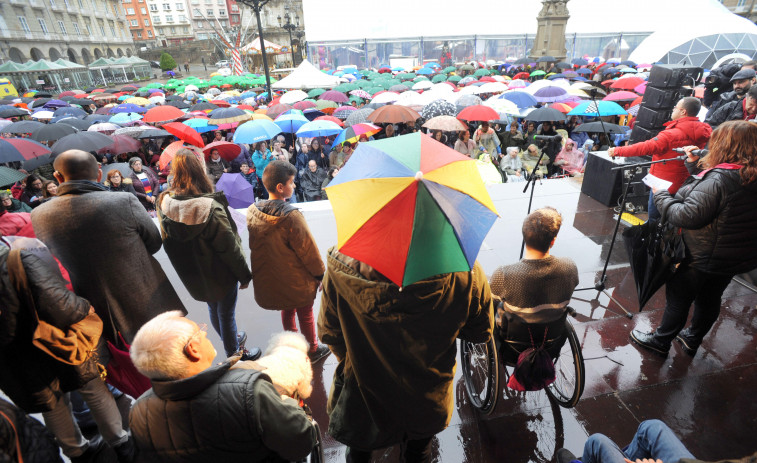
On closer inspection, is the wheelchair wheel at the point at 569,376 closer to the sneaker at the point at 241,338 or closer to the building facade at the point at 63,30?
the sneaker at the point at 241,338

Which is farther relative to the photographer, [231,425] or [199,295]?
[199,295]

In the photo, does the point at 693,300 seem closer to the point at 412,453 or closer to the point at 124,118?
the point at 412,453

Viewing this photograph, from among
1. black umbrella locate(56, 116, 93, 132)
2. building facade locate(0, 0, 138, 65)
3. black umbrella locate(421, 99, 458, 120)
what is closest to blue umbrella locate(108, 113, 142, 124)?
black umbrella locate(56, 116, 93, 132)

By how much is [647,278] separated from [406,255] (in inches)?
108

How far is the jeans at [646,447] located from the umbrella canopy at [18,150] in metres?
Result: 9.08

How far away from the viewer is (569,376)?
2812 millimetres

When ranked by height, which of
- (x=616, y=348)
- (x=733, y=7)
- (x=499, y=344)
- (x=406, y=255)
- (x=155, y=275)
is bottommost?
(x=616, y=348)

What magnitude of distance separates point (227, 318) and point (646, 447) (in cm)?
294

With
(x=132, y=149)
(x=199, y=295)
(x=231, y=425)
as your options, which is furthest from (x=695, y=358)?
(x=132, y=149)

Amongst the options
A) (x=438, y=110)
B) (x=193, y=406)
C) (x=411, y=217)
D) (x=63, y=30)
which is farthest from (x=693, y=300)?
(x=63, y=30)

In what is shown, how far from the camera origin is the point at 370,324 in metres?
1.62

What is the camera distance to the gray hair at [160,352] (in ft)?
4.39

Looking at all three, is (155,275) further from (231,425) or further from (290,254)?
(231,425)

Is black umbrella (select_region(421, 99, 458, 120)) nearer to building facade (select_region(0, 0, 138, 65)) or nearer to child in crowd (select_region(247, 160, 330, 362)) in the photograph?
child in crowd (select_region(247, 160, 330, 362))
